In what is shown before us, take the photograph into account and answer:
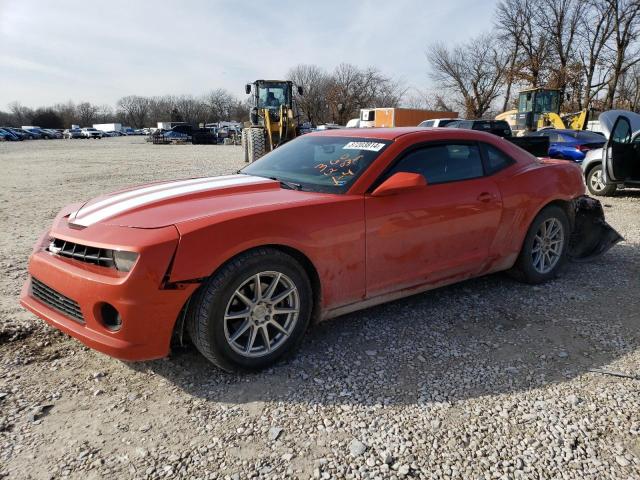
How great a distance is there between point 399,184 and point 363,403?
1403mm

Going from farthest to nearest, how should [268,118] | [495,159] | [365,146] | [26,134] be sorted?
[26,134] → [268,118] → [495,159] → [365,146]

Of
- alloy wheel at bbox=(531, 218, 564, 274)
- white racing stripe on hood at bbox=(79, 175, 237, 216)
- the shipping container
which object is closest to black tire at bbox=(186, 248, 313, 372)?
white racing stripe on hood at bbox=(79, 175, 237, 216)

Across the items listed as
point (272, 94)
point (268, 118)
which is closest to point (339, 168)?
point (268, 118)

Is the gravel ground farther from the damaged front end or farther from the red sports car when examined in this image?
the damaged front end

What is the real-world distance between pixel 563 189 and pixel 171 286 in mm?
3738

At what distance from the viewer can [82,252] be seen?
2.66 m

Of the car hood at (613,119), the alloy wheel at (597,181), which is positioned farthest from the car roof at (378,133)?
the alloy wheel at (597,181)

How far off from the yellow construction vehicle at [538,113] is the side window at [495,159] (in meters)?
19.3

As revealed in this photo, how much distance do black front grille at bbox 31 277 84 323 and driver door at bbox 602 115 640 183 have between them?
8.79m

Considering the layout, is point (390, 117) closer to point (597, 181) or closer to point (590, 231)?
point (597, 181)

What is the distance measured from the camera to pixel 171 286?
2449 mm

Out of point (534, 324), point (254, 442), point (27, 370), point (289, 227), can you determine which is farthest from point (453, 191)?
point (27, 370)

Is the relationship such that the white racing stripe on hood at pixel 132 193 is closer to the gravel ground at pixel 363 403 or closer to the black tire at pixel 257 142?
the gravel ground at pixel 363 403

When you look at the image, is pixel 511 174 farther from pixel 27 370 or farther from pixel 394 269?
pixel 27 370
